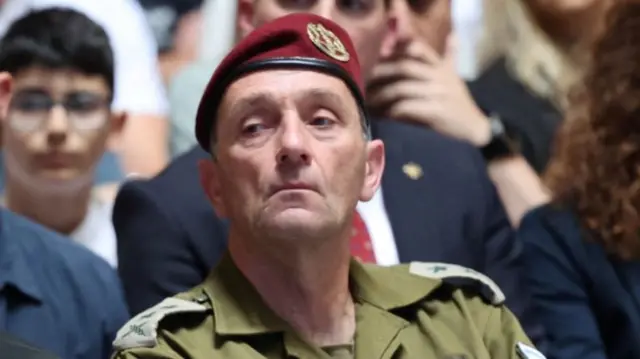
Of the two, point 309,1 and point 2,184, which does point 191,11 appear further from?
point 309,1

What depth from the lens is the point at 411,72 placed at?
1622 mm

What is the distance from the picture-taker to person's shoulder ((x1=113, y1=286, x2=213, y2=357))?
1019 millimetres

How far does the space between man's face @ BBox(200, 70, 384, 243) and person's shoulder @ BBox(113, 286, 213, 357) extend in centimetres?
9

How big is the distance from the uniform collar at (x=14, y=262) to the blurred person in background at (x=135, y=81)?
45 cm

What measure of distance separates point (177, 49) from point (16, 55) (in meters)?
0.72

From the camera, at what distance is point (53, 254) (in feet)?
4.42

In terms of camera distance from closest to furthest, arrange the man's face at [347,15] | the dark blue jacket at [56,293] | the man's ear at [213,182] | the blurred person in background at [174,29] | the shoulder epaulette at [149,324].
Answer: the shoulder epaulette at [149,324] → the man's ear at [213,182] → the dark blue jacket at [56,293] → the man's face at [347,15] → the blurred person in background at [174,29]

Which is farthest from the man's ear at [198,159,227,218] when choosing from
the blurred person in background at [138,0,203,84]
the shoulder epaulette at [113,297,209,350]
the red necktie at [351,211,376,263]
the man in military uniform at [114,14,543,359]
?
the blurred person in background at [138,0,203,84]

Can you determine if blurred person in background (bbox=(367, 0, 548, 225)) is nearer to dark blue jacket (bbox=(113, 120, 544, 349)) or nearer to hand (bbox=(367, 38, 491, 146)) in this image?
hand (bbox=(367, 38, 491, 146))

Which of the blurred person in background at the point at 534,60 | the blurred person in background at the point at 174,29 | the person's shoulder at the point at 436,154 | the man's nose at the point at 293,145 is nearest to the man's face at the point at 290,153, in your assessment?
the man's nose at the point at 293,145

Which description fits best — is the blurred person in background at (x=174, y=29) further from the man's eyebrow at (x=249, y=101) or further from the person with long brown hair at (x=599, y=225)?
the man's eyebrow at (x=249, y=101)

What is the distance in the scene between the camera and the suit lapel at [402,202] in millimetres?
1363

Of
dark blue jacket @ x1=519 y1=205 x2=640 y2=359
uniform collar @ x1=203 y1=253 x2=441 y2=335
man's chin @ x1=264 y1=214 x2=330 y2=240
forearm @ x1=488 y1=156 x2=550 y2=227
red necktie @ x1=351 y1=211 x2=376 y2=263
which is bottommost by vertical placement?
dark blue jacket @ x1=519 y1=205 x2=640 y2=359

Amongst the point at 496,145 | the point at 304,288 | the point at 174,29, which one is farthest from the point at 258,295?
the point at 174,29
